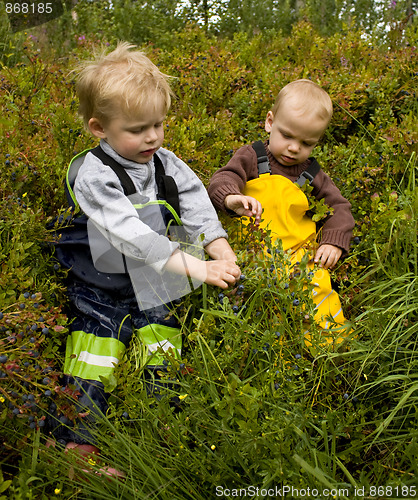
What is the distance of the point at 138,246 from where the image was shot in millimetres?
2498

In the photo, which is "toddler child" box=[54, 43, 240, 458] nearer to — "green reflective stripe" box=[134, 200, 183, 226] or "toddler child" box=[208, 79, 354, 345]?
"green reflective stripe" box=[134, 200, 183, 226]

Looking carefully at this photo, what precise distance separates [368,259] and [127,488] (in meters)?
2.10

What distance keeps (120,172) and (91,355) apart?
101 cm

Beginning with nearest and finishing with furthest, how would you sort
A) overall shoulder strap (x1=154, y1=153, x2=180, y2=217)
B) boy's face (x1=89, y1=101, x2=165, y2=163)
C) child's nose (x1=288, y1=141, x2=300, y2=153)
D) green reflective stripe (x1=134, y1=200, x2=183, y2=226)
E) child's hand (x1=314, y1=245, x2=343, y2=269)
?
boy's face (x1=89, y1=101, x2=165, y2=163), green reflective stripe (x1=134, y1=200, x2=183, y2=226), overall shoulder strap (x1=154, y1=153, x2=180, y2=217), child's hand (x1=314, y1=245, x2=343, y2=269), child's nose (x1=288, y1=141, x2=300, y2=153)

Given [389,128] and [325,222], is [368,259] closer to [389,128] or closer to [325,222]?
[325,222]

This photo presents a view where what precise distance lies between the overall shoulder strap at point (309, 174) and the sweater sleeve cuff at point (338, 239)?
0.42 meters

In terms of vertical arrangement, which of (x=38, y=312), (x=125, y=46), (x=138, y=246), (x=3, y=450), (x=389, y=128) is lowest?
(x=3, y=450)

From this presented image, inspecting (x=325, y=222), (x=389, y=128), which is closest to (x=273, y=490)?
(x=325, y=222)

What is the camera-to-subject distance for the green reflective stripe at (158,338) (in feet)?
8.32

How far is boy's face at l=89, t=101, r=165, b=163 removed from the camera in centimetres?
258

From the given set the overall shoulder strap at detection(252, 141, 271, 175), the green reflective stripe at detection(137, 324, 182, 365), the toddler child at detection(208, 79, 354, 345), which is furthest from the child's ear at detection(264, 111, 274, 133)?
the green reflective stripe at detection(137, 324, 182, 365)

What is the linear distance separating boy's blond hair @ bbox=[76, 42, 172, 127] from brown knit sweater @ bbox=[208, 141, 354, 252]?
2.14ft

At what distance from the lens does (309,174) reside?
3326 millimetres

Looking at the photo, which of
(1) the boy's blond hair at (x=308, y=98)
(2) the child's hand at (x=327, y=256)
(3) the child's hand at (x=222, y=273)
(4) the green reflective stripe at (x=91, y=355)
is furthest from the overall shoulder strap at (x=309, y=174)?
(4) the green reflective stripe at (x=91, y=355)
